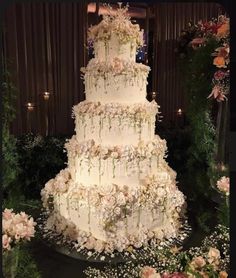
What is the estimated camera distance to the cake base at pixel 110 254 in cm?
280

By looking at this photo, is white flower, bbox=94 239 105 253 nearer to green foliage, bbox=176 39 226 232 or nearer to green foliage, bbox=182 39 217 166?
green foliage, bbox=176 39 226 232

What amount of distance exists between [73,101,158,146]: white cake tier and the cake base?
79 centimetres

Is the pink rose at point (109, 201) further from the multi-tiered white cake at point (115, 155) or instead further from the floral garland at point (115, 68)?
the floral garland at point (115, 68)

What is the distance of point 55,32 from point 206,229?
2.88m

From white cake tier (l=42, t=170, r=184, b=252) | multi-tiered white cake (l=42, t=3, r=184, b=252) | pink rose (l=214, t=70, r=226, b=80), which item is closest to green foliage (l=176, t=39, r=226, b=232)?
white cake tier (l=42, t=170, r=184, b=252)

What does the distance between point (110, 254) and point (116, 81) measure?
1268 mm

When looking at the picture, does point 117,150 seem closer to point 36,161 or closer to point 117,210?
point 117,210

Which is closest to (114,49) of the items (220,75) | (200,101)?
(220,75)

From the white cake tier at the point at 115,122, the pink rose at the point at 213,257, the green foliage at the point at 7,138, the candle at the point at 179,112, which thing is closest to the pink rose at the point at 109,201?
the white cake tier at the point at 115,122

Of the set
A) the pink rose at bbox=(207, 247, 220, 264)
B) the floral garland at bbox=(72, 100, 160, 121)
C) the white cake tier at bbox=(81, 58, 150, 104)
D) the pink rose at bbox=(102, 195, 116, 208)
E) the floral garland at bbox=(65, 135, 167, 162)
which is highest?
the white cake tier at bbox=(81, 58, 150, 104)

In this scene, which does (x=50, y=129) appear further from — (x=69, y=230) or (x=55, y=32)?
(x=69, y=230)

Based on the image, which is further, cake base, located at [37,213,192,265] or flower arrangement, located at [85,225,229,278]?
cake base, located at [37,213,192,265]

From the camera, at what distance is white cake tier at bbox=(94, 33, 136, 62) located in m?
2.86

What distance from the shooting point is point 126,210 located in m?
2.91
